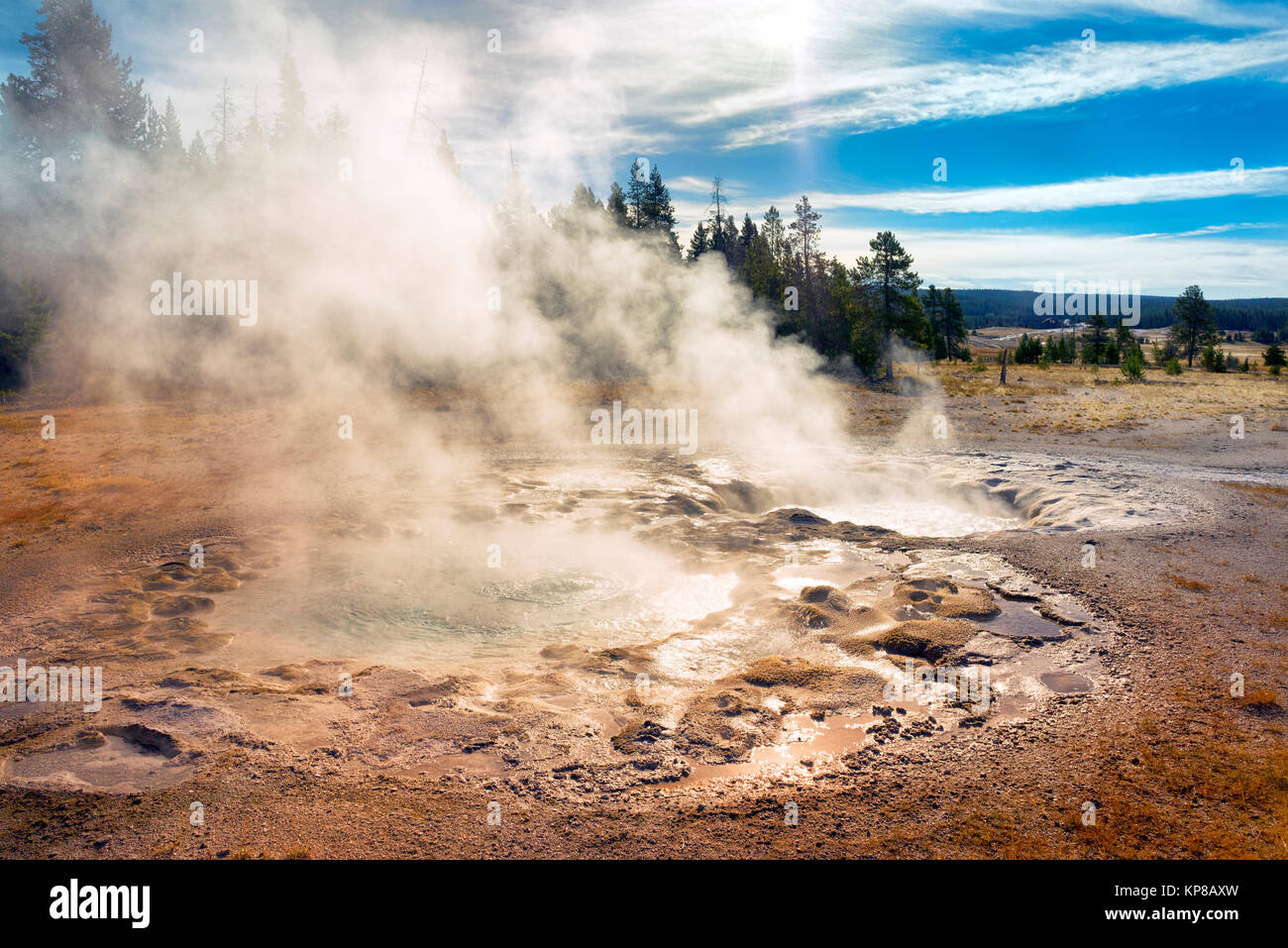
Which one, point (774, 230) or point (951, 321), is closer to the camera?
point (774, 230)

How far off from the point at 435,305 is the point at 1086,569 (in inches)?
741

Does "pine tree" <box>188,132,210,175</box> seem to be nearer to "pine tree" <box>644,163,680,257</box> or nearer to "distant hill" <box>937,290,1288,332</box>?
"pine tree" <box>644,163,680,257</box>

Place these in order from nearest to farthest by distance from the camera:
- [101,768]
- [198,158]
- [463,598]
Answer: [101,768]
[463,598]
[198,158]

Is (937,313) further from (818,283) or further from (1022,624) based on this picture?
(1022,624)

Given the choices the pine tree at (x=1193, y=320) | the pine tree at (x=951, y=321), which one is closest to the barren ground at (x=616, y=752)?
the pine tree at (x=1193, y=320)

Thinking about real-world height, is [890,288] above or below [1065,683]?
above

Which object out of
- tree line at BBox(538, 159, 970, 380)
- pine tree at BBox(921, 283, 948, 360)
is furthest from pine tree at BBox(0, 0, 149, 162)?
pine tree at BBox(921, 283, 948, 360)

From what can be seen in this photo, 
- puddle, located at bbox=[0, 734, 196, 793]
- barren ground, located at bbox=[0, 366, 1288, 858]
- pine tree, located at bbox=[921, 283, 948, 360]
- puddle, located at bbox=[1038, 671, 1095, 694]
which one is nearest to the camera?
barren ground, located at bbox=[0, 366, 1288, 858]

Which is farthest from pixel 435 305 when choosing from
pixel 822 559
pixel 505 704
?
pixel 505 704

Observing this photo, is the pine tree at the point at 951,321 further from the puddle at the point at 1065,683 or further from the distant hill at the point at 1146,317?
the distant hill at the point at 1146,317

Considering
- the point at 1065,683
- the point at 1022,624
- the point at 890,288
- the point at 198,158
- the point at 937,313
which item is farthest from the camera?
the point at 937,313

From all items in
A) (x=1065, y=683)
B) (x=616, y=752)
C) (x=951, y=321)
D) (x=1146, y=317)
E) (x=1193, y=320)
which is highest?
(x=1146, y=317)

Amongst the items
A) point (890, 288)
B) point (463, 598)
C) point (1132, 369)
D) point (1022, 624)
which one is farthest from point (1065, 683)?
point (1132, 369)
